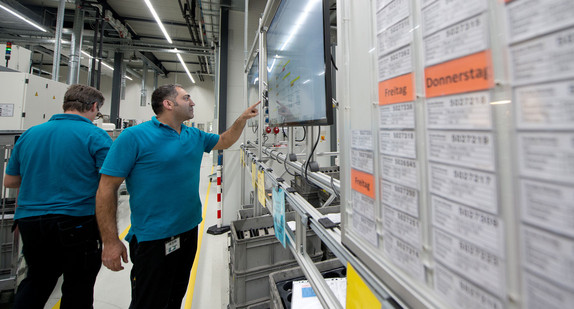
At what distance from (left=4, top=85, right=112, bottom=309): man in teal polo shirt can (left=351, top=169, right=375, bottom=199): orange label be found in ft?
6.22

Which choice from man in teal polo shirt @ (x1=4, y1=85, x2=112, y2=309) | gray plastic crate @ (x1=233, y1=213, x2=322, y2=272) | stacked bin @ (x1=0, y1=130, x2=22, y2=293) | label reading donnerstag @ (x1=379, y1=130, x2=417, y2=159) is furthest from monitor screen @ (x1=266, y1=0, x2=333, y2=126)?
stacked bin @ (x1=0, y1=130, x2=22, y2=293)

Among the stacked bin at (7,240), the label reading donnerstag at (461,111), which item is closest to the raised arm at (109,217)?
the stacked bin at (7,240)

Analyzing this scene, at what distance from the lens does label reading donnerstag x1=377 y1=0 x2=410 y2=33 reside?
433 millimetres

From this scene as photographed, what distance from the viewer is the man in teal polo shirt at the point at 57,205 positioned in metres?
1.56

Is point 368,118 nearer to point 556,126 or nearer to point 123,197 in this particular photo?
point 556,126

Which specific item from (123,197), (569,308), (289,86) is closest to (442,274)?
(569,308)

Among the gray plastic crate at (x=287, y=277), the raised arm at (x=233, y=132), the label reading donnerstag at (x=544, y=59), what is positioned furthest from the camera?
the raised arm at (x=233, y=132)

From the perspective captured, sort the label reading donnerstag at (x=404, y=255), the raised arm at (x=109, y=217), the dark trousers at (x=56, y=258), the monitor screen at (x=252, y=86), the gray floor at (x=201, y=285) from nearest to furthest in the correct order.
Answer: the label reading donnerstag at (x=404, y=255), the raised arm at (x=109, y=217), the dark trousers at (x=56, y=258), the gray floor at (x=201, y=285), the monitor screen at (x=252, y=86)

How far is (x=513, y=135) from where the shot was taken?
10.9 inches

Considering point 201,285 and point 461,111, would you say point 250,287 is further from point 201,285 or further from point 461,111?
point 461,111

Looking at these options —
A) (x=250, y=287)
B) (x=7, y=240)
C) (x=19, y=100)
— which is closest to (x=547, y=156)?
(x=250, y=287)

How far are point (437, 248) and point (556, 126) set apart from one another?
0.23 metres

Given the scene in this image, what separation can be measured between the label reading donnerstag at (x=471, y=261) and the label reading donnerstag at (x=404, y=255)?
5cm

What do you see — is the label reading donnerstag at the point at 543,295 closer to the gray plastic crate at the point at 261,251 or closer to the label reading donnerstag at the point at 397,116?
the label reading donnerstag at the point at 397,116
